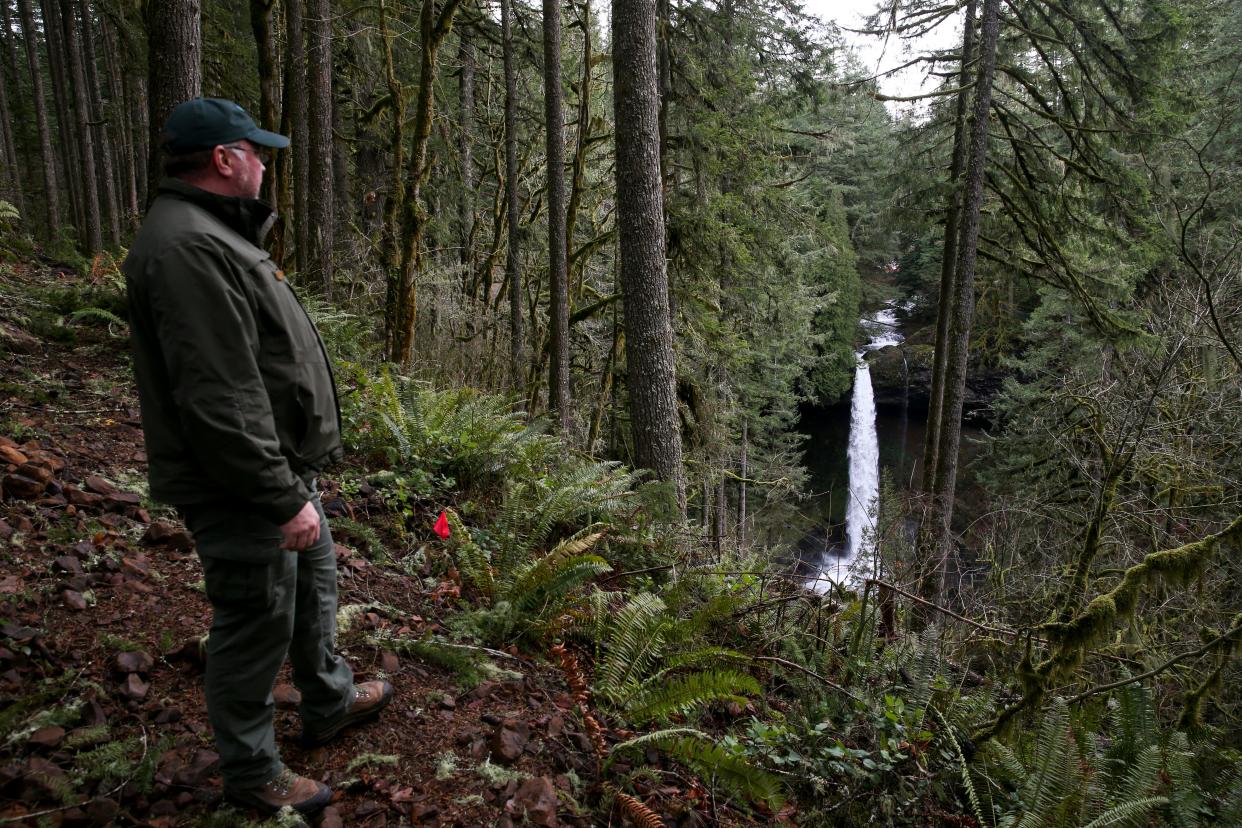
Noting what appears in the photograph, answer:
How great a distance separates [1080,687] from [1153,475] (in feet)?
17.3

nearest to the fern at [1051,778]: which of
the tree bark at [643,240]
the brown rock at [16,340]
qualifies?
the tree bark at [643,240]

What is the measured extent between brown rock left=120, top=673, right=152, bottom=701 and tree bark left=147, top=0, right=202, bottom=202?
4.35 metres

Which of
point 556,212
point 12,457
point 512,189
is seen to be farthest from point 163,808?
point 512,189

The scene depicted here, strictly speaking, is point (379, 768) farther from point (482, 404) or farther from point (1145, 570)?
point (482, 404)

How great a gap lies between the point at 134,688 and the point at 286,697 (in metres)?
0.57

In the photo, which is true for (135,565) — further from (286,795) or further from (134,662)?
(286,795)

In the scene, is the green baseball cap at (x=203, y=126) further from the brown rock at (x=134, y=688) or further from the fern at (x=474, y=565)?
the fern at (x=474, y=565)

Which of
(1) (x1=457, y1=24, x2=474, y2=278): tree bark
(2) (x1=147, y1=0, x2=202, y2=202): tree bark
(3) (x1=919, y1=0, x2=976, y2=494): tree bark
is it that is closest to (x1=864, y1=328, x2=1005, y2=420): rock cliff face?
(3) (x1=919, y1=0, x2=976, y2=494): tree bark

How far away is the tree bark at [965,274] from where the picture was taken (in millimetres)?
10109

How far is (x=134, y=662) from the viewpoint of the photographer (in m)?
2.88

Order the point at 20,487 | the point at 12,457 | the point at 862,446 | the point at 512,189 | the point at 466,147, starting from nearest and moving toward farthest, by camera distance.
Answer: the point at 20,487, the point at 12,457, the point at 512,189, the point at 466,147, the point at 862,446

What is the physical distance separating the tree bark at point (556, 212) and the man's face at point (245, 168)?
6917mm

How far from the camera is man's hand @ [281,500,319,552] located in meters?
2.28

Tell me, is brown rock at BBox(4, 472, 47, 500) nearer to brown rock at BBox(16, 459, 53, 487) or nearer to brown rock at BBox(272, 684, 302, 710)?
brown rock at BBox(16, 459, 53, 487)
